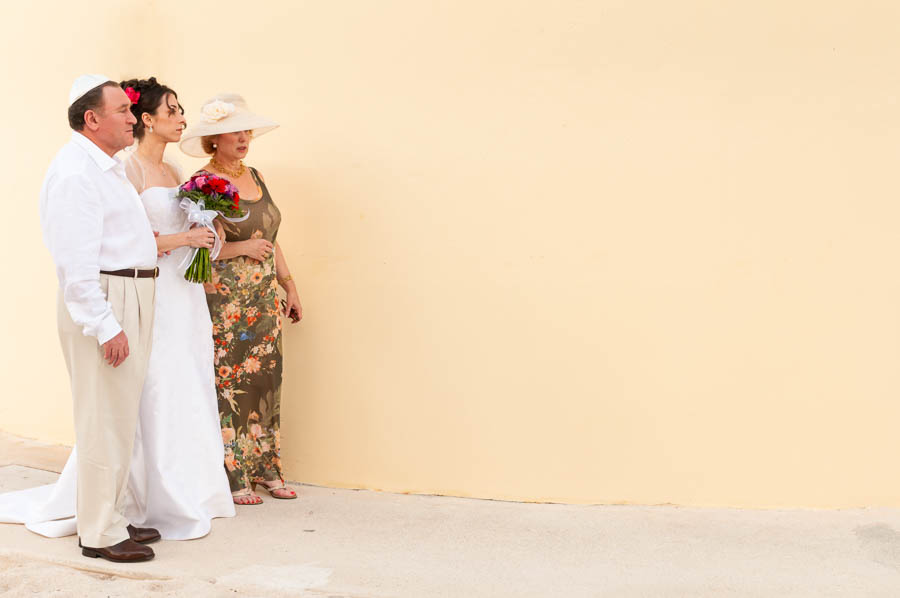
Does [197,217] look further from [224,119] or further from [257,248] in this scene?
[224,119]

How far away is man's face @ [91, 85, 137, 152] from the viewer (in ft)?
11.7

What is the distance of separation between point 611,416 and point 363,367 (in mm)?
1177

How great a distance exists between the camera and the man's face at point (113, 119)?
11.7 ft

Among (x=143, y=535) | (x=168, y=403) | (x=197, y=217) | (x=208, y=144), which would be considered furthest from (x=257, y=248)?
(x=143, y=535)

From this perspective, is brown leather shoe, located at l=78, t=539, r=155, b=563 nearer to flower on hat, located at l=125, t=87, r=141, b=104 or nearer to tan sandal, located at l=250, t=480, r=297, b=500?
tan sandal, located at l=250, t=480, r=297, b=500

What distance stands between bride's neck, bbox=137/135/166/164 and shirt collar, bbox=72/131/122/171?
558mm

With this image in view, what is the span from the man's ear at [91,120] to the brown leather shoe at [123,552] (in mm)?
1528

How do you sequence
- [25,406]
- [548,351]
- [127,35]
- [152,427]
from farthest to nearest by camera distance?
1. [25,406]
2. [127,35]
3. [548,351]
4. [152,427]

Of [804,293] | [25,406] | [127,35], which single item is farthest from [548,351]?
[25,406]

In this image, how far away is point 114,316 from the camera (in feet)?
11.6

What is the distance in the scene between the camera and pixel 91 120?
3551 mm

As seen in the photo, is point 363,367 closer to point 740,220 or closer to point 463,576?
point 463,576

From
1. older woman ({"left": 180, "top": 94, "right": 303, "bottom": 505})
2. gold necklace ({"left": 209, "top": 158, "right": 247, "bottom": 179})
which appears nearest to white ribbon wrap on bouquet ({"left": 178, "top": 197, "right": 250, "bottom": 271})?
older woman ({"left": 180, "top": 94, "right": 303, "bottom": 505})

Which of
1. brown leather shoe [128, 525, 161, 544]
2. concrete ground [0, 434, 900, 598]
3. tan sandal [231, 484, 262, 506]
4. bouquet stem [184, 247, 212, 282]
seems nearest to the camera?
concrete ground [0, 434, 900, 598]
